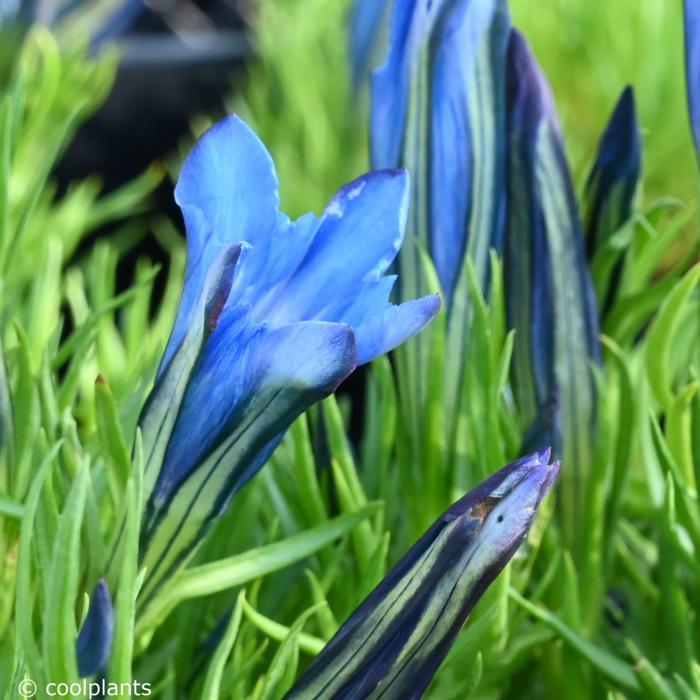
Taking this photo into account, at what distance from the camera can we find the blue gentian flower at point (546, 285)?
38 cm

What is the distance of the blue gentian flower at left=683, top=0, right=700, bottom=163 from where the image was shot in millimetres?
343

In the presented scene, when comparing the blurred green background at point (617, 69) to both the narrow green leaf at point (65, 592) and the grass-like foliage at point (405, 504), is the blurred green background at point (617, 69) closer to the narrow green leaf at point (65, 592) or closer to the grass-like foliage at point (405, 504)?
the grass-like foliage at point (405, 504)

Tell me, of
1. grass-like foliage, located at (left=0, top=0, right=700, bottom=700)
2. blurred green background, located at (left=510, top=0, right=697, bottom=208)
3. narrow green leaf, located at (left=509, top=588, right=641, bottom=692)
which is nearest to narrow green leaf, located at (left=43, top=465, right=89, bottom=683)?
grass-like foliage, located at (left=0, top=0, right=700, bottom=700)

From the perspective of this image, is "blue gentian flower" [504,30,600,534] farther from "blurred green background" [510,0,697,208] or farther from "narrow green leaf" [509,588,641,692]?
"blurred green background" [510,0,697,208]

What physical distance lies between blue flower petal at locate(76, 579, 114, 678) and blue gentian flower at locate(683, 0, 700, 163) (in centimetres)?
24

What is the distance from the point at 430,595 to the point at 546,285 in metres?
0.18

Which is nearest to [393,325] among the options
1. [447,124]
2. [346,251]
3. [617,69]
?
[346,251]

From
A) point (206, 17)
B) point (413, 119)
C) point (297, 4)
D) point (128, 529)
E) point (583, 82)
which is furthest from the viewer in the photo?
point (206, 17)

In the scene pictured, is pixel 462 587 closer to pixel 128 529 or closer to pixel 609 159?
pixel 128 529

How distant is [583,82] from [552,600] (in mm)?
791

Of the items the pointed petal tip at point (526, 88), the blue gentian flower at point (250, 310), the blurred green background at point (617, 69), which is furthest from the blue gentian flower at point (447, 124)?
the blurred green background at point (617, 69)

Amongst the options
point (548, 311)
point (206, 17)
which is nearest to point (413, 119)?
point (548, 311)

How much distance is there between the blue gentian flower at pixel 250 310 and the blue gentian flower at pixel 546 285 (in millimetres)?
117

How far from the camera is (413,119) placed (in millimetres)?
388
